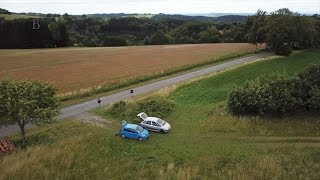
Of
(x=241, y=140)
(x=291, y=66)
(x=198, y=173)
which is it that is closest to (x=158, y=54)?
(x=291, y=66)

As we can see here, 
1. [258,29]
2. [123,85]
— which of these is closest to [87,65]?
[123,85]

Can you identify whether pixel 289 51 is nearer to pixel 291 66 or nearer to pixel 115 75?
pixel 291 66

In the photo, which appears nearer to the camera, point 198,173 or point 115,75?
point 198,173

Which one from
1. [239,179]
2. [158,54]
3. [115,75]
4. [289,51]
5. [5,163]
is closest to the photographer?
[239,179]

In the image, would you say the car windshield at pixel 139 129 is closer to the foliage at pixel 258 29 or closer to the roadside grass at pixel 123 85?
the roadside grass at pixel 123 85

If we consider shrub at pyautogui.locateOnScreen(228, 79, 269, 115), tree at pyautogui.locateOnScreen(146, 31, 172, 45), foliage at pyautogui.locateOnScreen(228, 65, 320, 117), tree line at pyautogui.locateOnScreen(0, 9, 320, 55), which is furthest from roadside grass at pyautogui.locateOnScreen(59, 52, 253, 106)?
tree at pyautogui.locateOnScreen(146, 31, 172, 45)

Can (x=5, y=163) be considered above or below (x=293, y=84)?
below

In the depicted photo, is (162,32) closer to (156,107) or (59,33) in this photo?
(59,33)
